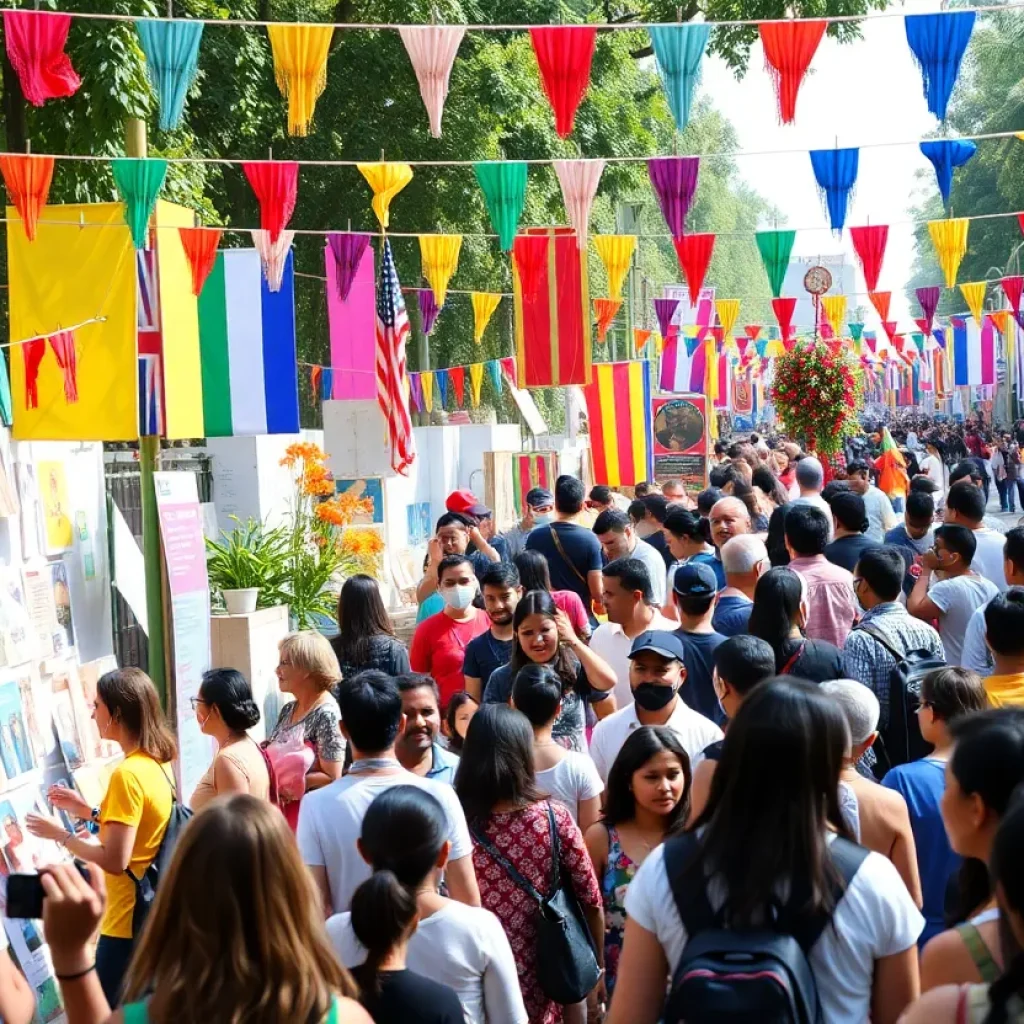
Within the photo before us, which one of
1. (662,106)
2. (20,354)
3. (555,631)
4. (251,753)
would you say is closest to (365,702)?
(251,753)

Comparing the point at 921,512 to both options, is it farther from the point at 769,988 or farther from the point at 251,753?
the point at 769,988

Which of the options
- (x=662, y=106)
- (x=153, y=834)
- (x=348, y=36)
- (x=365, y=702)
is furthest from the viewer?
(x=662, y=106)

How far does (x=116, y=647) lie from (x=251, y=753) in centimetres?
344

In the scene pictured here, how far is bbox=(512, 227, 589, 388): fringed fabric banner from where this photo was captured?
15062mm

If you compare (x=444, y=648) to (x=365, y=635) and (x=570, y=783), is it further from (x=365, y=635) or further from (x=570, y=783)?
(x=570, y=783)

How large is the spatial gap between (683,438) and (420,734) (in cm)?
1634

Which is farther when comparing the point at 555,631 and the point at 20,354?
the point at 20,354

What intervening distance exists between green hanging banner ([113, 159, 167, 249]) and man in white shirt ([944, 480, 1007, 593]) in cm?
479

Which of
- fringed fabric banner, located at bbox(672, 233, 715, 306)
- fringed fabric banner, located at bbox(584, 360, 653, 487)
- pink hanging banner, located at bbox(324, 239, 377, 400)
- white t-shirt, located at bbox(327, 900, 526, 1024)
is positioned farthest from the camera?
fringed fabric banner, located at bbox(584, 360, 653, 487)

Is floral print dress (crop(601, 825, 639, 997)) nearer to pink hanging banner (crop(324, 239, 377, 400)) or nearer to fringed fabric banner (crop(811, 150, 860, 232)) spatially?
fringed fabric banner (crop(811, 150, 860, 232))

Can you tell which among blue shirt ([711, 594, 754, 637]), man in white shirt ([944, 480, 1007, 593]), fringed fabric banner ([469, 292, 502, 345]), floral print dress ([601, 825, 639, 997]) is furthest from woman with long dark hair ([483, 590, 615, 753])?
fringed fabric banner ([469, 292, 502, 345])

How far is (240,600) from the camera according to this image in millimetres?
9609

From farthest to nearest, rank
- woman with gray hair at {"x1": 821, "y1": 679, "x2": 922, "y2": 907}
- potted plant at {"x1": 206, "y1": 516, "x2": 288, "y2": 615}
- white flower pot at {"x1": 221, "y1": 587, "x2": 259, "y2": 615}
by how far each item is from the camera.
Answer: potted plant at {"x1": 206, "y1": 516, "x2": 288, "y2": 615} < white flower pot at {"x1": 221, "y1": 587, "x2": 259, "y2": 615} < woman with gray hair at {"x1": 821, "y1": 679, "x2": 922, "y2": 907}

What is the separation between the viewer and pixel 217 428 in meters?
9.62
